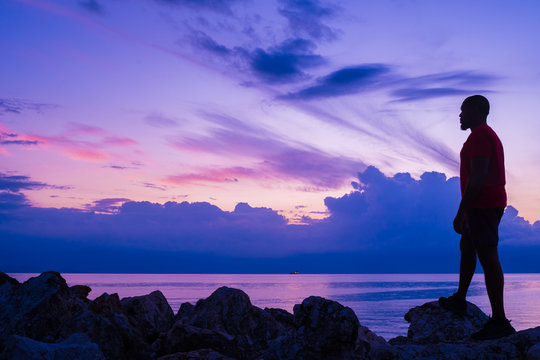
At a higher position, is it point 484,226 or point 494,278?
point 484,226

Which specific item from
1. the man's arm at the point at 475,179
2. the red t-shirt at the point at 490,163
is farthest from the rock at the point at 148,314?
the red t-shirt at the point at 490,163

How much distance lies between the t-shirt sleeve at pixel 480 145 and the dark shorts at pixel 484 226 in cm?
78

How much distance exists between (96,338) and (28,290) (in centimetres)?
155

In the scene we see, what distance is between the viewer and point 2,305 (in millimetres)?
7859

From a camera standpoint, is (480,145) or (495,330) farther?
(480,145)

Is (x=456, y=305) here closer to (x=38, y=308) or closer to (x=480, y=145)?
(x=480, y=145)

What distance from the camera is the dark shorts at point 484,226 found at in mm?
6926

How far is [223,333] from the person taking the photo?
809cm

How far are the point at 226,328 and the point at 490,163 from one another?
195 inches

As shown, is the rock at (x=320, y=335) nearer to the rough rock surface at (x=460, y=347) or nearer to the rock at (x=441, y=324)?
the rough rock surface at (x=460, y=347)

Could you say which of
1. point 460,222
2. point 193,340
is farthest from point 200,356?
point 460,222

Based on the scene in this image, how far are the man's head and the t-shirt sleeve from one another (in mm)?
334

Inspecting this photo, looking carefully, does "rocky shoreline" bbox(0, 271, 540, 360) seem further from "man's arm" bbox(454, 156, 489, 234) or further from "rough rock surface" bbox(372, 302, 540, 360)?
"man's arm" bbox(454, 156, 489, 234)

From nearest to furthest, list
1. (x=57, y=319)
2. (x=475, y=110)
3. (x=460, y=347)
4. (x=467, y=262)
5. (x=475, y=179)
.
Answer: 1. (x=460, y=347)
2. (x=475, y=179)
3. (x=475, y=110)
4. (x=467, y=262)
5. (x=57, y=319)
